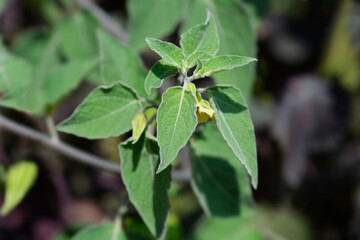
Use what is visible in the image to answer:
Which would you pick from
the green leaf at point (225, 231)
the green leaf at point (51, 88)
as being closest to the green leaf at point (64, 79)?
the green leaf at point (51, 88)

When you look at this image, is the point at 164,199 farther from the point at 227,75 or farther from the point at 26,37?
the point at 26,37

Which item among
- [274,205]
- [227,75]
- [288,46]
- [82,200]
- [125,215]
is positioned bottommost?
[274,205]

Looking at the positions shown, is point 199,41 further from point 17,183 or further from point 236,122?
point 17,183

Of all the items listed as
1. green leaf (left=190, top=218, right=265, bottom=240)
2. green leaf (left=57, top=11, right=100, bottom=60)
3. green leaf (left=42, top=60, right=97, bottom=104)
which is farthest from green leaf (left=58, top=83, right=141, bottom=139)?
green leaf (left=190, top=218, right=265, bottom=240)

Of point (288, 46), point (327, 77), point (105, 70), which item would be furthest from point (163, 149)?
point (327, 77)

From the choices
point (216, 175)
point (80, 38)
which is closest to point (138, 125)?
point (216, 175)

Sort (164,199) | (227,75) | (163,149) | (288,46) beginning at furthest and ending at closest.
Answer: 1. (288,46)
2. (227,75)
3. (164,199)
4. (163,149)
